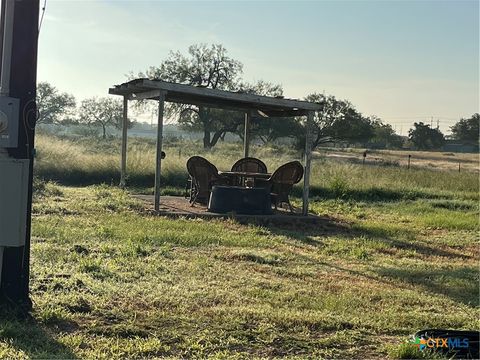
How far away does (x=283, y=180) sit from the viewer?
34.9ft

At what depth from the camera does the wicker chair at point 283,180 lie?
1039 centimetres

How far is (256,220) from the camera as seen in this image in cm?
968

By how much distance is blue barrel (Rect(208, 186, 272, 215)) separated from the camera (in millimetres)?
10047

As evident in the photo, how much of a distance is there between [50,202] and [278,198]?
14.4 feet

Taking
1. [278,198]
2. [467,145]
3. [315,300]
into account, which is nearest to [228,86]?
[278,198]

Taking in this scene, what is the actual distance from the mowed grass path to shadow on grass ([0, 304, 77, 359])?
1 centimetres

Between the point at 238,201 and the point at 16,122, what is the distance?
6.61 meters

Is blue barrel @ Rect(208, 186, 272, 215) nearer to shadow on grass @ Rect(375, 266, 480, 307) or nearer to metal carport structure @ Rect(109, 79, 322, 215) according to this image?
metal carport structure @ Rect(109, 79, 322, 215)

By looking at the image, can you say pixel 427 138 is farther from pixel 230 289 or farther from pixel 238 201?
pixel 230 289

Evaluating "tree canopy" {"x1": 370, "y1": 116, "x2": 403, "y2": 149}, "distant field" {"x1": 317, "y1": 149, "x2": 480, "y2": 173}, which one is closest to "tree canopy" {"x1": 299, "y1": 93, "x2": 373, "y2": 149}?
"distant field" {"x1": 317, "y1": 149, "x2": 480, "y2": 173}

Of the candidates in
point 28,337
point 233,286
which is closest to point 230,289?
point 233,286

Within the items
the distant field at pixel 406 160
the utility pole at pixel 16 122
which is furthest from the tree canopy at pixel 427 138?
the utility pole at pixel 16 122

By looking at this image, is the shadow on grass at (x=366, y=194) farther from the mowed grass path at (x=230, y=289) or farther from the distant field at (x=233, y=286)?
the mowed grass path at (x=230, y=289)

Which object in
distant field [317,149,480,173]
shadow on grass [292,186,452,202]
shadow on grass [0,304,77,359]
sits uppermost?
distant field [317,149,480,173]
